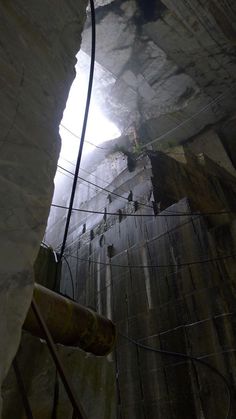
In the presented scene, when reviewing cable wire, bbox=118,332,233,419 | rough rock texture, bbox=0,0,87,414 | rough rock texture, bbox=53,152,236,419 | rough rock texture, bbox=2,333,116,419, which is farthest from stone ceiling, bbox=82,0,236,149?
rough rock texture, bbox=2,333,116,419

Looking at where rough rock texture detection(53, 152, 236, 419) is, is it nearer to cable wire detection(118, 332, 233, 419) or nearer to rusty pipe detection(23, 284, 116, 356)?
cable wire detection(118, 332, 233, 419)

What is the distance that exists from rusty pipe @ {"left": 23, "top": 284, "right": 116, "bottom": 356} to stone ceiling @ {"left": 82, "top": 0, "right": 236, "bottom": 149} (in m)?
13.8

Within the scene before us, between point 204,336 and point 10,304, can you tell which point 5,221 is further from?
point 204,336

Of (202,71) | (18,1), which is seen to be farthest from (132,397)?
(202,71)

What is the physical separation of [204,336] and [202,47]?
532 inches

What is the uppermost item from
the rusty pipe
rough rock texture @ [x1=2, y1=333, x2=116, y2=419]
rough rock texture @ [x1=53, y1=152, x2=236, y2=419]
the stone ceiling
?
the stone ceiling

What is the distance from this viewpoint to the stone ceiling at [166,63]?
44.8ft

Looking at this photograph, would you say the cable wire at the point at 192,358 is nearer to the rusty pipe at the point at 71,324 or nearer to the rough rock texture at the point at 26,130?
the rusty pipe at the point at 71,324

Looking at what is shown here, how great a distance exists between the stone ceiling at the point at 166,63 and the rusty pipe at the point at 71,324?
45.3 ft

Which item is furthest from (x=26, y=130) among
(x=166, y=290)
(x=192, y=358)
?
(x=166, y=290)

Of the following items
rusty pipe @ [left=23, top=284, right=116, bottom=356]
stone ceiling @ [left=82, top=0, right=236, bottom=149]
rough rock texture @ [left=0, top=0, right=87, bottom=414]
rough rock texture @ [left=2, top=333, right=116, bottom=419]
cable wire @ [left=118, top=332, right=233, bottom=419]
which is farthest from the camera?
stone ceiling @ [left=82, top=0, right=236, bottom=149]

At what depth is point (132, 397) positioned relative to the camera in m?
7.21

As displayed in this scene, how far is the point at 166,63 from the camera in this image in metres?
15.7

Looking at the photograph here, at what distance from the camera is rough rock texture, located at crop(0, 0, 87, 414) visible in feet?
3.76
